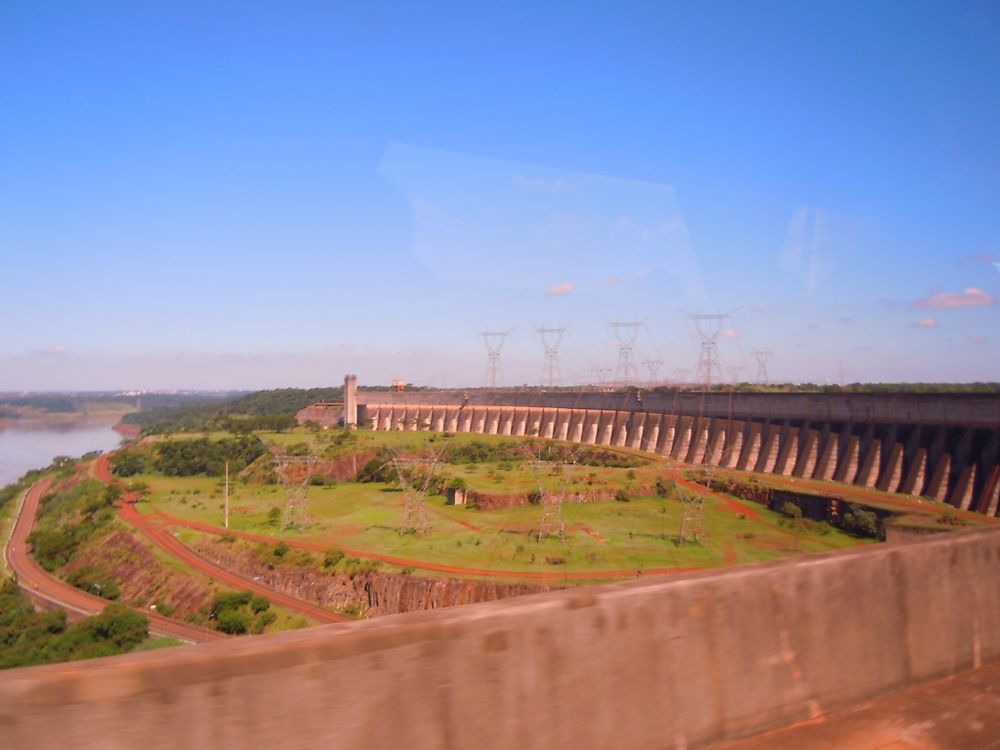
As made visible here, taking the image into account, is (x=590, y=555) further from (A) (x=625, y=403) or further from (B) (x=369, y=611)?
(A) (x=625, y=403)

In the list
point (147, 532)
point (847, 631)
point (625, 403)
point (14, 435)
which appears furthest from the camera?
point (14, 435)

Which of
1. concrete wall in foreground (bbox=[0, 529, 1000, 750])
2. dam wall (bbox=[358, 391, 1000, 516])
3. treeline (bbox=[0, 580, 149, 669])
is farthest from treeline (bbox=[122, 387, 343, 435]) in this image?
concrete wall in foreground (bbox=[0, 529, 1000, 750])

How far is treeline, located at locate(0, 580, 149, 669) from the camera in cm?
1791

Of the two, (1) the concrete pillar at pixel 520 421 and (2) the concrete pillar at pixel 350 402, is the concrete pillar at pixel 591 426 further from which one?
(2) the concrete pillar at pixel 350 402

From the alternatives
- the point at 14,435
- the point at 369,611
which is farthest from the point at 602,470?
the point at 14,435

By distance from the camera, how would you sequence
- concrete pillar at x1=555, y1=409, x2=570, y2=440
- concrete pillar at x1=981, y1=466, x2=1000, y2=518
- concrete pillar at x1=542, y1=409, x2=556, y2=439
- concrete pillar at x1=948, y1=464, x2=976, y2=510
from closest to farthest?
concrete pillar at x1=981, y1=466, x2=1000, y2=518, concrete pillar at x1=948, y1=464, x2=976, y2=510, concrete pillar at x1=555, y1=409, x2=570, y2=440, concrete pillar at x1=542, y1=409, x2=556, y2=439

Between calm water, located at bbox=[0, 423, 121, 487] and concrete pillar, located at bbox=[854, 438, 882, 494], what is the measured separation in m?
65.9

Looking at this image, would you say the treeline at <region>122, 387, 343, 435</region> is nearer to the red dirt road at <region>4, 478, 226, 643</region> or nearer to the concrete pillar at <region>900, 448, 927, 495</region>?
the red dirt road at <region>4, 478, 226, 643</region>

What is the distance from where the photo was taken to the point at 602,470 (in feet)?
139

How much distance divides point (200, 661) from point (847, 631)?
146 inches

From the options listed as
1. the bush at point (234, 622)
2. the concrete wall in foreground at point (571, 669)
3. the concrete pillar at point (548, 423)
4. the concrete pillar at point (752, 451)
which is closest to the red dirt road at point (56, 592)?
the bush at point (234, 622)

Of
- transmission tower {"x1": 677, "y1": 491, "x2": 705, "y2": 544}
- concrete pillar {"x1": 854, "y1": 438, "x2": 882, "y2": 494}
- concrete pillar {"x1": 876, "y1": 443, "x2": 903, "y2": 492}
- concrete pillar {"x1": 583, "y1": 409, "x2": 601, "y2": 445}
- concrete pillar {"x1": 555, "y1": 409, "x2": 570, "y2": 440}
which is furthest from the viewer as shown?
concrete pillar {"x1": 555, "y1": 409, "x2": 570, "y2": 440}

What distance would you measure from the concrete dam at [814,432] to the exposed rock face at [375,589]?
66.7 feet

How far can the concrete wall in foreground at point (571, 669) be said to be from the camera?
9.61ft
